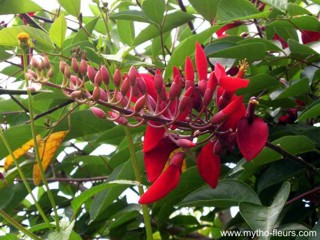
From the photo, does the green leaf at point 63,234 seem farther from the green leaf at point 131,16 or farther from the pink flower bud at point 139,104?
the green leaf at point 131,16

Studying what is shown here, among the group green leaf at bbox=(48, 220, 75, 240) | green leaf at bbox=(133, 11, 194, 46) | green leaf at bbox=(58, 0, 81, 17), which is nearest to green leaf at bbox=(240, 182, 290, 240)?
green leaf at bbox=(48, 220, 75, 240)

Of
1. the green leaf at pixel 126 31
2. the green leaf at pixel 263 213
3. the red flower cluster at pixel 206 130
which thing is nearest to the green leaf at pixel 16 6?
the green leaf at pixel 126 31

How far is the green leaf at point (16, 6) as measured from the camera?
1011mm

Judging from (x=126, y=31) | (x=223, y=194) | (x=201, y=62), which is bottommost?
(x=223, y=194)

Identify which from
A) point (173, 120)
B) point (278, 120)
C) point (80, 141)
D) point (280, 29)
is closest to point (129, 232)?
point (80, 141)

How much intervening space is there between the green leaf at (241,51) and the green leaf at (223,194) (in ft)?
0.62

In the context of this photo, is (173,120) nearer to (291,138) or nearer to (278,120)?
(291,138)

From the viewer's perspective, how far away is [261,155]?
0.89 metres

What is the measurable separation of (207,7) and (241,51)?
0.42 ft

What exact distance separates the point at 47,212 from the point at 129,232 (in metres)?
0.18

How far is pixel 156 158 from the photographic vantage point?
747 mm

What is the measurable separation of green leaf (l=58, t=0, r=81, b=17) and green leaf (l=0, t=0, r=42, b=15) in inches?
1.8

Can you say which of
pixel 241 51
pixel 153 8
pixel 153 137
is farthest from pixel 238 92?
pixel 153 137

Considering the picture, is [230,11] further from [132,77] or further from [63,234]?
[63,234]
